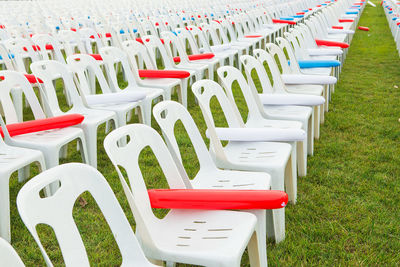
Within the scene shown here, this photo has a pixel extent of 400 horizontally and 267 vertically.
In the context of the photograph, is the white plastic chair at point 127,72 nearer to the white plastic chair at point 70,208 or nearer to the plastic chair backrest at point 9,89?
the plastic chair backrest at point 9,89

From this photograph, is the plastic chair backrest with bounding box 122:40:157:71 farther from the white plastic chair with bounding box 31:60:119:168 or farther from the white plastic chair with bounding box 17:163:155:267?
the white plastic chair with bounding box 17:163:155:267

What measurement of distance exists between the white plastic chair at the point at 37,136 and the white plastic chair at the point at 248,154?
1.11 meters

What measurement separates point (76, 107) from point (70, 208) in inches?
105

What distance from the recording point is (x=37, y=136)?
349cm

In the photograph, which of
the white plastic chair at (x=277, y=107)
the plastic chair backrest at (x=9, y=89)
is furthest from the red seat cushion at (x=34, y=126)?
the white plastic chair at (x=277, y=107)

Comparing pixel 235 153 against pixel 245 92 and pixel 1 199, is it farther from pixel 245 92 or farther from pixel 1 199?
pixel 1 199

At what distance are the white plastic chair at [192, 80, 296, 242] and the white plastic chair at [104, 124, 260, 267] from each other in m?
0.61

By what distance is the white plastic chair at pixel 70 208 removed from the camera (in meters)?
1.57

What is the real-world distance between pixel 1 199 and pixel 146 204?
113 centimetres

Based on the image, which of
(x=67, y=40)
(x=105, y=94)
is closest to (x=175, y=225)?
(x=105, y=94)

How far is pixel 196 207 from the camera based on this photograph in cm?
205

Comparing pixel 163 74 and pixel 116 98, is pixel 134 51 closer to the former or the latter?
pixel 163 74

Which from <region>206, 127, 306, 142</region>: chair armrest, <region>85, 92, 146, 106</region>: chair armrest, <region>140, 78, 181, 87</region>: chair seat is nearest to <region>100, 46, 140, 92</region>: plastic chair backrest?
<region>140, 78, 181, 87</region>: chair seat

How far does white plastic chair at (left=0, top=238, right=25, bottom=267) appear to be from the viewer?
123 centimetres
